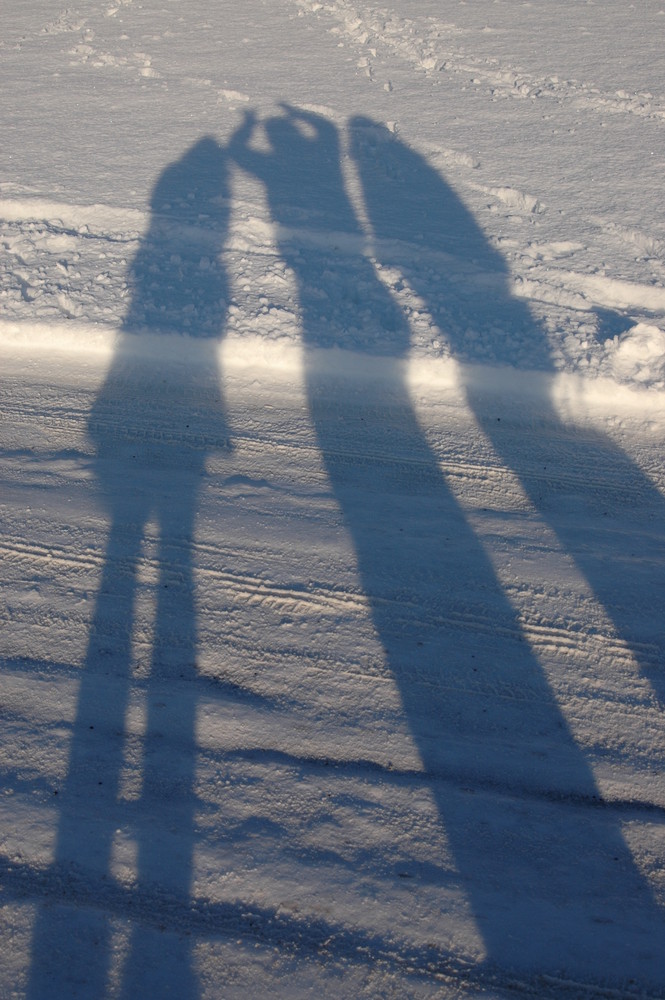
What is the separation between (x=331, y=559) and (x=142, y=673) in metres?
0.98

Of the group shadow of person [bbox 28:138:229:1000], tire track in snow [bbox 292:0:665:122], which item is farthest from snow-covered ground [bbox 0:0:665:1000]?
tire track in snow [bbox 292:0:665:122]

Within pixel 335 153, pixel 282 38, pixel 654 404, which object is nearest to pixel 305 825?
pixel 654 404

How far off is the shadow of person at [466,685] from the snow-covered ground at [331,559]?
13mm

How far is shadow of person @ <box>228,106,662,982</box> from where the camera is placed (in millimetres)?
2324

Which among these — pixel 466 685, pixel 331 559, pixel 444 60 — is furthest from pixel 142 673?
pixel 444 60

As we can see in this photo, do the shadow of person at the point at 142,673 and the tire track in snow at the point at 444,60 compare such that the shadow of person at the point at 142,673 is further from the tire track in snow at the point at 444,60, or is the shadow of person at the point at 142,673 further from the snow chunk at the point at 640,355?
the tire track in snow at the point at 444,60

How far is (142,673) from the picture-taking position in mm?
2955

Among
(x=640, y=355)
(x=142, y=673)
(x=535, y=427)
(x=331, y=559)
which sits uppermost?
(x=640, y=355)

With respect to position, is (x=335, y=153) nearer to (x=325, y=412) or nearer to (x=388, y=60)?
(x=388, y=60)

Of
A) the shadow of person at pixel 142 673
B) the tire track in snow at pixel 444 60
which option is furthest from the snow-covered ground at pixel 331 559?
the tire track in snow at pixel 444 60

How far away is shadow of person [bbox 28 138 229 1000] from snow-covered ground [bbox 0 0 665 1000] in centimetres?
1

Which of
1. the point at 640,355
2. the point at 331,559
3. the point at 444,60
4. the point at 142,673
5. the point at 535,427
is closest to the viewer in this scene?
the point at 142,673

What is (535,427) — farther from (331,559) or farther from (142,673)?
(142,673)

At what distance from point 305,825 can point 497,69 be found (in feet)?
28.1
